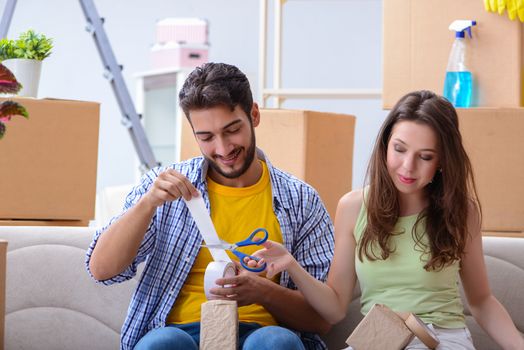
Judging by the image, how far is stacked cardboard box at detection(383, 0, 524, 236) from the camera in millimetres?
2191

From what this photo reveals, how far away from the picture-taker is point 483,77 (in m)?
2.30

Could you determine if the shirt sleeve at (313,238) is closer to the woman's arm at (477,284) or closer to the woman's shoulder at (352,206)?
the woman's shoulder at (352,206)

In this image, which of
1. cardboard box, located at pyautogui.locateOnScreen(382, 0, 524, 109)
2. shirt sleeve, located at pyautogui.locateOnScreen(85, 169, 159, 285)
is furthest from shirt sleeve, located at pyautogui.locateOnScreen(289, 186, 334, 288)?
cardboard box, located at pyautogui.locateOnScreen(382, 0, 524, 109)

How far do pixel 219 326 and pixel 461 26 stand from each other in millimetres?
1223

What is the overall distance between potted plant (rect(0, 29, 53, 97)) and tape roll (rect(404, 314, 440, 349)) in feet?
→ 4.35

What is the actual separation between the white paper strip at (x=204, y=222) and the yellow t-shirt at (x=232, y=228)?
16 cm

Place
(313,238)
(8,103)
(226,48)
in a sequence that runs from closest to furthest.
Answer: (8,103) < (313,238) < (226,48)

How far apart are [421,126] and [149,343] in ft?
2.23

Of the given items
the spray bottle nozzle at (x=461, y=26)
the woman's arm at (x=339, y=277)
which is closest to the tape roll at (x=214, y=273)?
the woman's arm at (x=339, y=277)

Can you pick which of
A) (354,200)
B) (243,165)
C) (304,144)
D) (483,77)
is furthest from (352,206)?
(483,77)

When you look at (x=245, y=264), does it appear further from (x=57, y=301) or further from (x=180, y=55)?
(x=180, y=55)

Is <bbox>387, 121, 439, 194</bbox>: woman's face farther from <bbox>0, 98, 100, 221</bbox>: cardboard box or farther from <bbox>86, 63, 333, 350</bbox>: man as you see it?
<bbox>0, 98, 100, 221</bbox>: cardboard box

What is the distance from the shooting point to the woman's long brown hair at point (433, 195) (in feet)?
5.46

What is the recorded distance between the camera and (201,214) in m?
1.59
